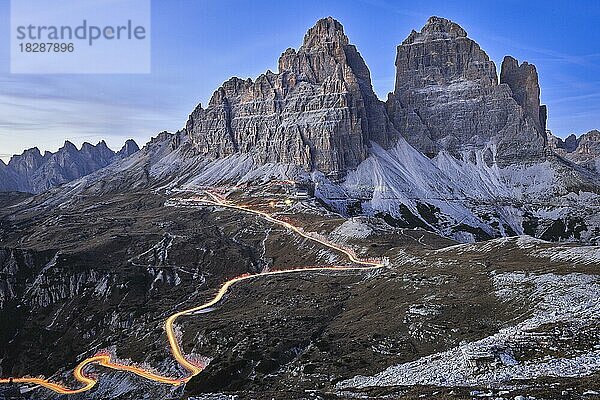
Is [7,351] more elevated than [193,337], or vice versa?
[193,337]

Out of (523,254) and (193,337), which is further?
(523,254)

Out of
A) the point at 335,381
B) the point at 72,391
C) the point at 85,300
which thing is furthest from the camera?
the point at 85,300

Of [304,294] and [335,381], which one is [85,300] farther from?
[335,381]

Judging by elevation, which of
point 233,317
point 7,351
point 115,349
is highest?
point 233,317

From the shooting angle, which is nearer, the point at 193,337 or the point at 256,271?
the point at 193,337

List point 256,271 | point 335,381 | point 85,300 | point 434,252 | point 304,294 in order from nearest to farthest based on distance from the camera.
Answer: point 335,381, point 304,294, point 434,252, point 85,300, point 256,271

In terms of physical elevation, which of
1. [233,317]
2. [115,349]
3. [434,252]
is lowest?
[115,349]

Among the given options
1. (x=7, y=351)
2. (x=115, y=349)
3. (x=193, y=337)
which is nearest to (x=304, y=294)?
(x=193, y=337)

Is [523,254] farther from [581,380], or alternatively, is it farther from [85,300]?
[85,300]

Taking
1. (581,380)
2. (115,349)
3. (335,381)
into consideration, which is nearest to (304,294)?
(115,349)
